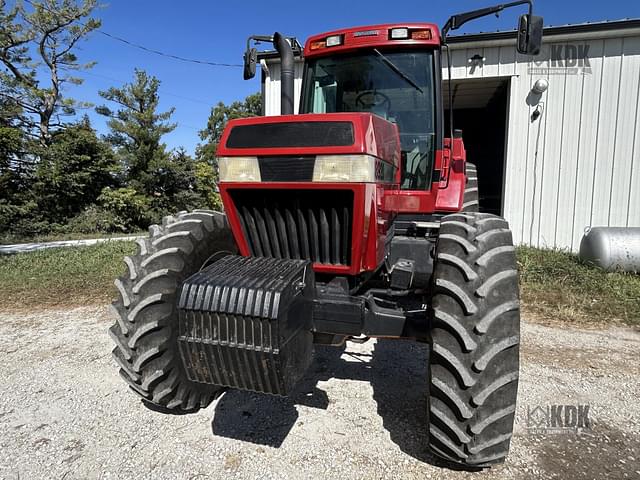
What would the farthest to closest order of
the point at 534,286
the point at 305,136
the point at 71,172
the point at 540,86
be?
the point at 71,172, the point at 540,86, the point at 534,286, the point at 305,136

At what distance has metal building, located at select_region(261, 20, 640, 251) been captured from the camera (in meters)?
7.29

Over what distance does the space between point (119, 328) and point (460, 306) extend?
182cm

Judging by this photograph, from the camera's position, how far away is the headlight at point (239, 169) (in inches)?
87.5

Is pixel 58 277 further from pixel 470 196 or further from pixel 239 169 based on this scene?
pixel 470 196

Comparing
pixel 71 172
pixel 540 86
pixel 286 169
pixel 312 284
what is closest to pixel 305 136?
pixel 286 169

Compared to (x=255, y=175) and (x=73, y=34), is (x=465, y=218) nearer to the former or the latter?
(x=255, y=175)

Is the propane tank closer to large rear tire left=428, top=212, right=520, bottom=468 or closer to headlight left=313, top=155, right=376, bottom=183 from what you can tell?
large rear tire left=428, top=212, right=520, bottom=468

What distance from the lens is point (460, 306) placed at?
201cm

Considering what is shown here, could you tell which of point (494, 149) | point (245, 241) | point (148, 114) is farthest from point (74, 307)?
point (148, 114)

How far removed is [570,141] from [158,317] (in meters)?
7.88

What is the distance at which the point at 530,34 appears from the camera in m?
2.87
